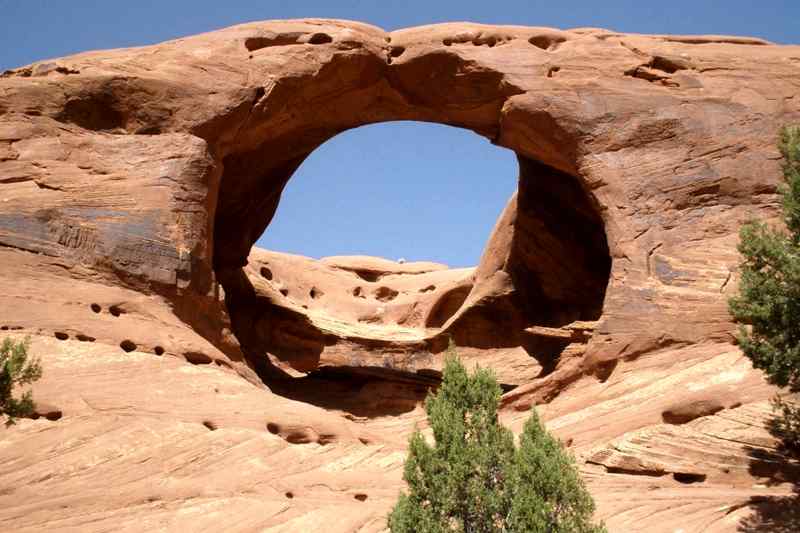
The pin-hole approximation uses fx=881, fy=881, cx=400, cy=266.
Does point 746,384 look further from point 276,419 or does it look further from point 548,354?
point 548,354

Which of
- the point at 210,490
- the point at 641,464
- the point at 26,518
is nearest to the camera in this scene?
the point at 26,518

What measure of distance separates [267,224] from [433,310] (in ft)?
24.3

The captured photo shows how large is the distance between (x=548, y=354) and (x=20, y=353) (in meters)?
15.7

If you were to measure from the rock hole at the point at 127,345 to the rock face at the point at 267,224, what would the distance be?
0.07 m

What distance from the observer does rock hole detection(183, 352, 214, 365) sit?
1280cm

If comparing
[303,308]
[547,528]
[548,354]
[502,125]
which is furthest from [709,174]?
[303,308]

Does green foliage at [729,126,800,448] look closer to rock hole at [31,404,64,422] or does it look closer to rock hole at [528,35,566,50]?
rock hole at [528,35,566,50]

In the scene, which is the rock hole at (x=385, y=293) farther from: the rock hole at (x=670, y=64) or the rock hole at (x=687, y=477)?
the rock hole at (x=687, y=477)

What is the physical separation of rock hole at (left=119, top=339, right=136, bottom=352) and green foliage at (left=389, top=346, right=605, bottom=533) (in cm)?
548

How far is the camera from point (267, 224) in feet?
70.2

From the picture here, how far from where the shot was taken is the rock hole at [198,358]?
1280 cm

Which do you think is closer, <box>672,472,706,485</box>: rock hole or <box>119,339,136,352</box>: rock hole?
<box>672,472,706,485</box>: rock hole

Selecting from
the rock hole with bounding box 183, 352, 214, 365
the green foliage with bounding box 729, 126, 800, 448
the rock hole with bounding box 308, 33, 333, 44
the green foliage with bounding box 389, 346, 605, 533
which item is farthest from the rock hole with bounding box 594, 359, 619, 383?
the rock hole with bounding box 308, 33, 333, 44

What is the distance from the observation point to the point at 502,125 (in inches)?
691
